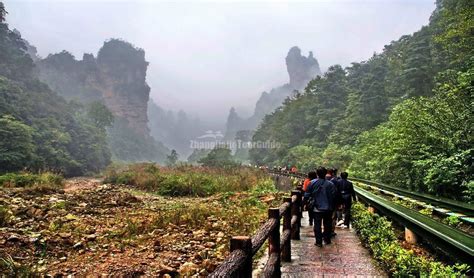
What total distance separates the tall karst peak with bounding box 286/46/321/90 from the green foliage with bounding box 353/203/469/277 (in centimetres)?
12275

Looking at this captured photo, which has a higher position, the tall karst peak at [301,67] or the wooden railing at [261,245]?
the tall karst peak at [301,67]

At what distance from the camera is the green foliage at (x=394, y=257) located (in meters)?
3.46

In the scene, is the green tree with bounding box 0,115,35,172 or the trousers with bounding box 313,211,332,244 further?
the green tree with bounding box 0,115,35,172

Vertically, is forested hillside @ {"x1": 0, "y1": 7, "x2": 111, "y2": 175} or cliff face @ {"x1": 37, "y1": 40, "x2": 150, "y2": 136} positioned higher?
cliff face @ {"x1": 37, "y1": 40, "x2": 150, "y2": 136}

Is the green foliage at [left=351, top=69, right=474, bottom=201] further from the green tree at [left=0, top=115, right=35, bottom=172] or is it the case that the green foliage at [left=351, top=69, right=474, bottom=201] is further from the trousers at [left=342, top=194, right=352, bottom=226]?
the green tree at [left=0, top=115, right=35, bottom=172]

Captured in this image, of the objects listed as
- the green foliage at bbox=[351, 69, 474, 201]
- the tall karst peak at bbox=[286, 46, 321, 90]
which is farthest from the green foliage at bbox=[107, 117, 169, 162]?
the green foliage at bbox=[351, 69, 474, 201]

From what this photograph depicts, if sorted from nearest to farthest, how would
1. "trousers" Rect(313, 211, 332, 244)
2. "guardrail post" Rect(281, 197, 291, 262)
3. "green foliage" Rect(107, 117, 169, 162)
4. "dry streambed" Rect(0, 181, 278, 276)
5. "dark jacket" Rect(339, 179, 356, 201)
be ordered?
1. "guardrail post" Rect(281, 197, 291, 262)
2. "dry streambed" Rect(0, 181, 278, 276)
3. "trousers" Rect(313, 211, 332, 244)
4. "dark jacket" Rect(339, 179, 356, 201)
5. "green foliage" Rect(107, 117, 169, 162)

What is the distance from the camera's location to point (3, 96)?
33.7m

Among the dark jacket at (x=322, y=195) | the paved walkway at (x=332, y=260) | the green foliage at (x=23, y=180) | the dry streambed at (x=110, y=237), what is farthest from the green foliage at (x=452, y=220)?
the green foliage at (x=23, y=180)

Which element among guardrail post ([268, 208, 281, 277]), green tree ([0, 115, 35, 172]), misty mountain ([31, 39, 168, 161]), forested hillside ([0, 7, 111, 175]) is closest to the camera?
guardrail post ([268, 208, 281, 277])

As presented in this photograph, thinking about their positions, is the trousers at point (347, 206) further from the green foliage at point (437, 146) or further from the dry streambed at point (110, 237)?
the green foliage at point (437, 146)

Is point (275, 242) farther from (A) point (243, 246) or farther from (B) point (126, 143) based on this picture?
(B) point (126, 143)

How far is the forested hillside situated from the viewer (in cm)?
2725

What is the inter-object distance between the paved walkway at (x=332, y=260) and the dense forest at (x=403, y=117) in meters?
4.90
